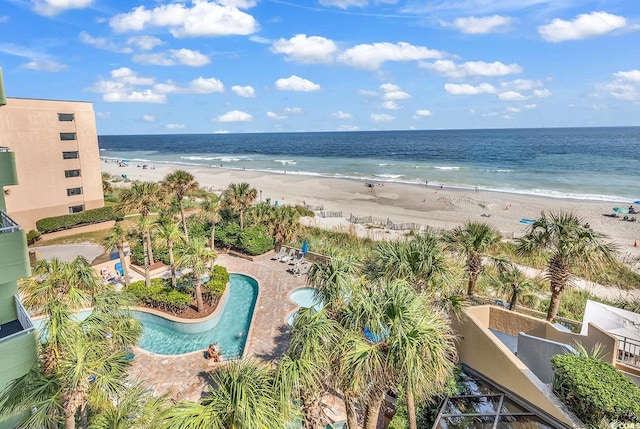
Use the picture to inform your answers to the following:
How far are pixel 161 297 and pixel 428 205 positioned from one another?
35.8 m

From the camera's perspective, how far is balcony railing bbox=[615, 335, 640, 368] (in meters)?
10.2

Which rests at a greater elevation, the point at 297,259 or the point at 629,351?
the point at 629,351

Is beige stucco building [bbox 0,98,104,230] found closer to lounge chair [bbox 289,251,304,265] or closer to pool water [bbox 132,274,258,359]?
pool water [bbox 132,274,258,359]

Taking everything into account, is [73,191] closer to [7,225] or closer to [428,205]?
[7,225]

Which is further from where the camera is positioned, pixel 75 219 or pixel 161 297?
pixel 75 219

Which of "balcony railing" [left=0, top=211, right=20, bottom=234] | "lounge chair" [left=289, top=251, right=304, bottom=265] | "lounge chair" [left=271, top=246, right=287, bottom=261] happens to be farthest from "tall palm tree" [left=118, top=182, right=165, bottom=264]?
"balcony railing" [left=0, top=211, right=20, bottom=234]

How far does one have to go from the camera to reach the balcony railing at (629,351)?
33.3 feet

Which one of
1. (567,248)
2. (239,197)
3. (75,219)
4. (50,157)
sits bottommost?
(75,219)

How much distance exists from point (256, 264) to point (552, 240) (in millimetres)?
17101

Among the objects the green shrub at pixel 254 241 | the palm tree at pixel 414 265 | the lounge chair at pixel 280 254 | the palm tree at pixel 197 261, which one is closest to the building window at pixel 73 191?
the green shrub at pixel 254 241

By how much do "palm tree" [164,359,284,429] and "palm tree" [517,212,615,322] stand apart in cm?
1145

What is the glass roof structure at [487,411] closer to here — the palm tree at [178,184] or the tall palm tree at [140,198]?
the tall palm tree at [140,198]

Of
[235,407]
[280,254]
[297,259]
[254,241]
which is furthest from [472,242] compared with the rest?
[254,241]

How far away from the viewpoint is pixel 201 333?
1617 centimetres
